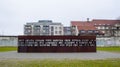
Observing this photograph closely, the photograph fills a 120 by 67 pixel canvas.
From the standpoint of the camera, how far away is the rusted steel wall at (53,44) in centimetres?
3478

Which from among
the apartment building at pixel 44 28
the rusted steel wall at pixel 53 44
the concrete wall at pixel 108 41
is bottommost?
the concrete wall at pixel 108 41

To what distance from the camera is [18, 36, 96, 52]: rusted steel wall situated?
34.8 meters

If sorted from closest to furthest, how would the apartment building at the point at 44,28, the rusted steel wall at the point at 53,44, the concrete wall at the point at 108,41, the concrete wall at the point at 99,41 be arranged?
the rusted steel wall at the point at 53,44
the concrete wall at the point at 99,41
the concrete wall at the point at 108,41
the apartment building at the point at 44,28

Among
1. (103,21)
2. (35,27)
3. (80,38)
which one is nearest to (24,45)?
(80,38)

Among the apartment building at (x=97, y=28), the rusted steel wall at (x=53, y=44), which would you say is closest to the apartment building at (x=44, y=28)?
the apartment building at (x=97, y=28)

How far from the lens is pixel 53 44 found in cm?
3488

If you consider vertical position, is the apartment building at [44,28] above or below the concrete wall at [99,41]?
above

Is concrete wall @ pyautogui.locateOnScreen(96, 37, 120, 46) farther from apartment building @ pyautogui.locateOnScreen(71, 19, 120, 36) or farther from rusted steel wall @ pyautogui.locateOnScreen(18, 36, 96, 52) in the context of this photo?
rusted steel wall @ pyautogui.locateOnScreen(18, 36, 96, 52)

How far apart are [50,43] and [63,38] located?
209 cm

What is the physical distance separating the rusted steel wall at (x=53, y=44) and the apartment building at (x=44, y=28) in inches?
2573

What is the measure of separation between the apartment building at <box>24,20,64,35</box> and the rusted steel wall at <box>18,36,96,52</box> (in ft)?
214

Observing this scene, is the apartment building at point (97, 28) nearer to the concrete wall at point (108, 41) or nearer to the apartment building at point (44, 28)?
the apartment building at point (44, 28)

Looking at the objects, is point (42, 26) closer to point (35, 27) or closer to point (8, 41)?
point (35, 27)

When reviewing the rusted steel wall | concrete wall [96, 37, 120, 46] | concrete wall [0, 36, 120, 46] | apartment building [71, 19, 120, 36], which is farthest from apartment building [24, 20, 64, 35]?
the rusted steel wall
